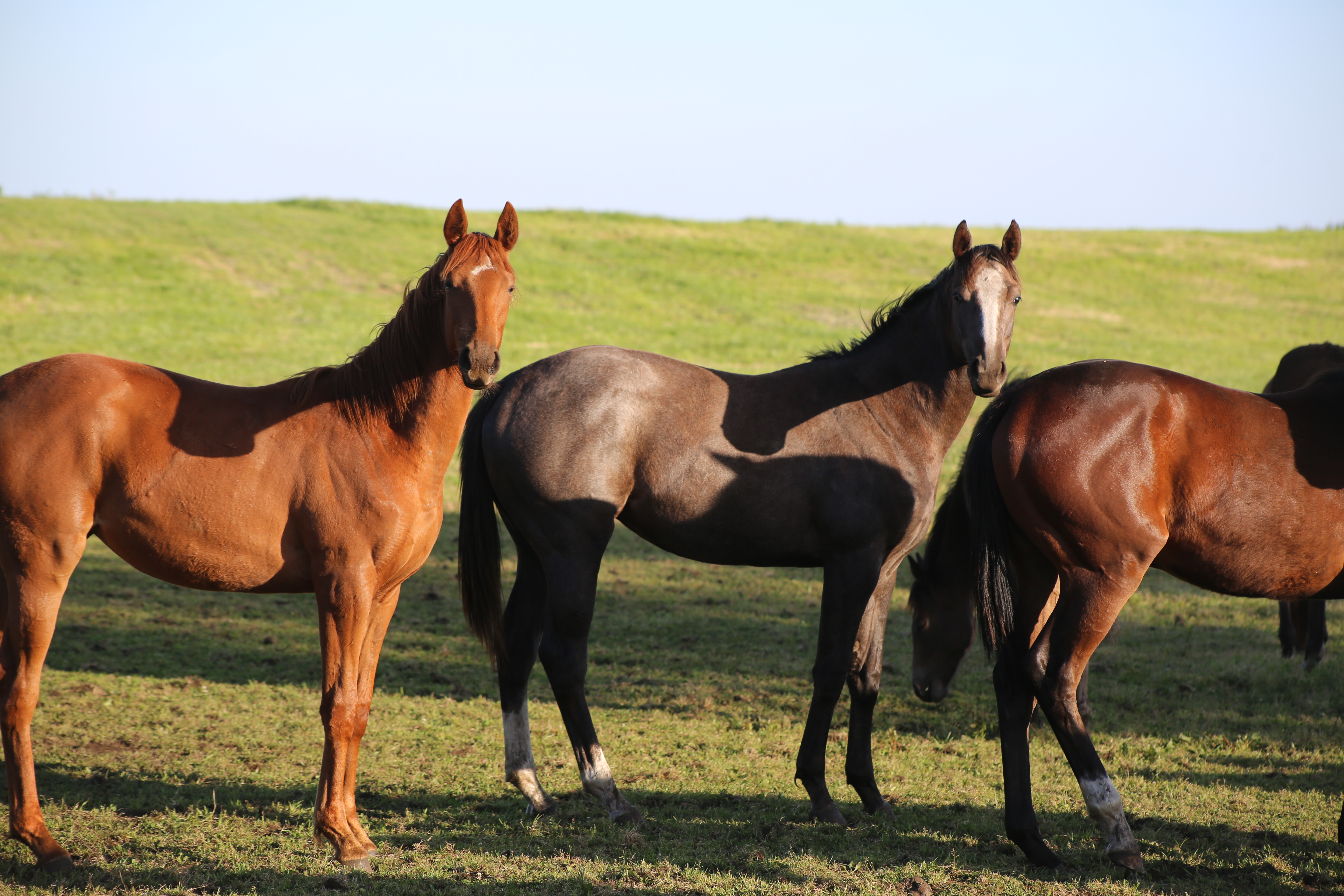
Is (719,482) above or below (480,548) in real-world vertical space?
above

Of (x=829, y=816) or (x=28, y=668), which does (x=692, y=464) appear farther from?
(x=28, y=668)

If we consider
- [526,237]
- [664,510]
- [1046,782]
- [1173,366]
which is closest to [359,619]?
[664,510]

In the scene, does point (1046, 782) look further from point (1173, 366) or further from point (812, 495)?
point (1173, 366)

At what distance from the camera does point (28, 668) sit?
13.1 feet

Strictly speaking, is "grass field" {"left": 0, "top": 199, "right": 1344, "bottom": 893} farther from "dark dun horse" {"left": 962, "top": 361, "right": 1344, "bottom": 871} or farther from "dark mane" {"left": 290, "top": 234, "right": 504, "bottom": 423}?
"dark mane" {"left": 290, "top": 234, "right": 504, "bottom": 423}

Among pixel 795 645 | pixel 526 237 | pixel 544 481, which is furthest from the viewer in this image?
pixel 526 237

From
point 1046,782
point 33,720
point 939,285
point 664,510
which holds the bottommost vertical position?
point 33,720

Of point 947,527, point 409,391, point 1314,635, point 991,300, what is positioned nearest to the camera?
point 409,391

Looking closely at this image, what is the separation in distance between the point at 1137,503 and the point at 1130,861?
150cm

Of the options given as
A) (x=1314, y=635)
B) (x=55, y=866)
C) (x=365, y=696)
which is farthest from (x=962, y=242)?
(x=1314, y=635)

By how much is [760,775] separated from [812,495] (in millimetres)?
1630

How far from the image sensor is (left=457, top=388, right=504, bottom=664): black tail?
503 centimetres

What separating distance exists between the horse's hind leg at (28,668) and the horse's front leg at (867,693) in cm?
344

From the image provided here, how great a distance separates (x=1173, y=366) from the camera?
72.8ft
